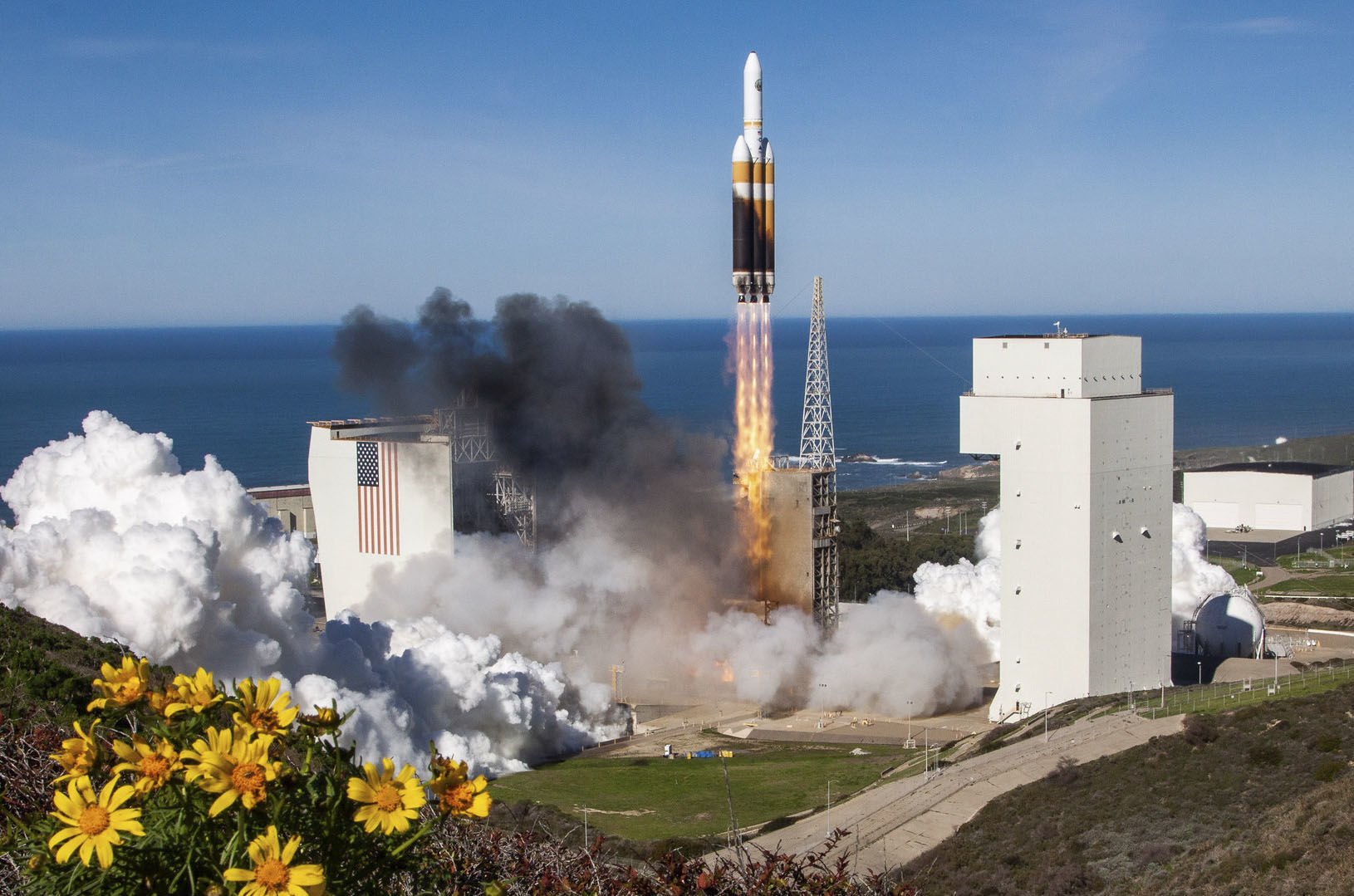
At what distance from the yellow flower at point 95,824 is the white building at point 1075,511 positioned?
115 feet

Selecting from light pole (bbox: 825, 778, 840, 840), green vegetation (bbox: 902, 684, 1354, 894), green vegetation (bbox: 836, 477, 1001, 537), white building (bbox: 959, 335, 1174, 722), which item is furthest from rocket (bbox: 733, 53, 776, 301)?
green vegetation (bbox: 836, 477, 1001, 537)

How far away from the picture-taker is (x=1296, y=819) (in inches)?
818

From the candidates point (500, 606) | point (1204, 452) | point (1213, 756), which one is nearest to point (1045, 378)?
point (1213, 756)

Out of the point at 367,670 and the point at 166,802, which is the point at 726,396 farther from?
the point at 166,802

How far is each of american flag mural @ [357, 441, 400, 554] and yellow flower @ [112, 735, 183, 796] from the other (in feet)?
127

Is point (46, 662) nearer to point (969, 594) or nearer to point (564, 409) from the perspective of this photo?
point (564, 409)

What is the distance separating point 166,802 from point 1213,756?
85.9ft

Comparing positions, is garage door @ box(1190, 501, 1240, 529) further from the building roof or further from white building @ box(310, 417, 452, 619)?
white building @ box(310, 417, 452, 619)

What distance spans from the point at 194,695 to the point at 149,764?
1.43 feet

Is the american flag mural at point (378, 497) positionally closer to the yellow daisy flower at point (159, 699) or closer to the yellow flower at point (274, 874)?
the yellow daisy flower at point (159, 699)

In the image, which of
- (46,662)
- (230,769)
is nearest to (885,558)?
(46,662)

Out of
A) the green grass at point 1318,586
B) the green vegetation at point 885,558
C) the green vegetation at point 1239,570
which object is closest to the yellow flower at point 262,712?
the green vegetation at point 885,558

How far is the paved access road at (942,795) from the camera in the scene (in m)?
26.4

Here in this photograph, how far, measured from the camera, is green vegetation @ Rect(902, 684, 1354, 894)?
63.7ft
